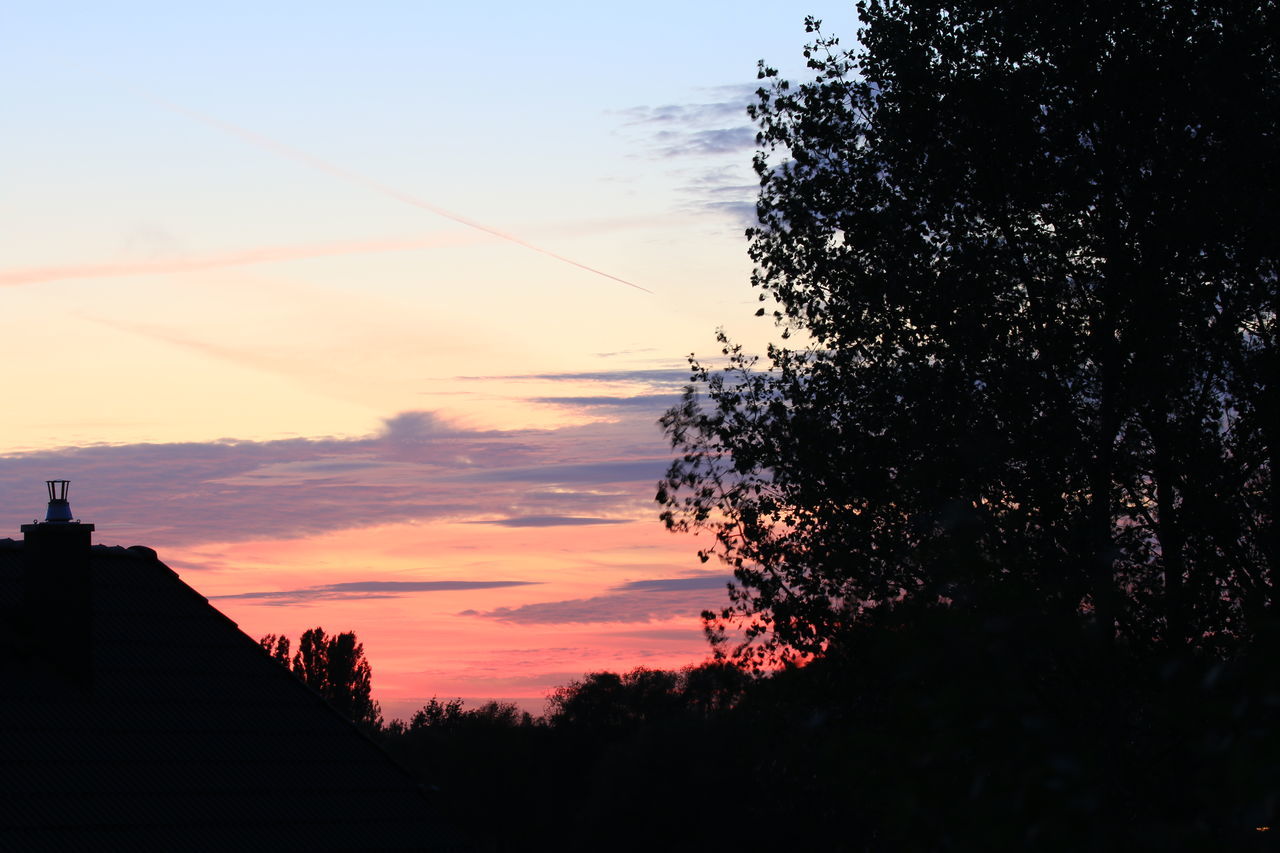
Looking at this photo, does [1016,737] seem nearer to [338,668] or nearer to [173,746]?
[173,746]

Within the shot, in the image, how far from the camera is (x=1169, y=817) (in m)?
5.38

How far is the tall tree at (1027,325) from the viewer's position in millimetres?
13688

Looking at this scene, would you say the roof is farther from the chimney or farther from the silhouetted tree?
the silhouetted tree

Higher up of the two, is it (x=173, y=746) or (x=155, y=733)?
(x=155, y=733)

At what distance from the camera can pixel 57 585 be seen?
16344 mm

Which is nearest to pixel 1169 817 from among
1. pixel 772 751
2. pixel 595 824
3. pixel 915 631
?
pixel 915 631

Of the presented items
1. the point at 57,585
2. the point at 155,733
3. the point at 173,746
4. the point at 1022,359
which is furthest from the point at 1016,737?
the point at 57,585

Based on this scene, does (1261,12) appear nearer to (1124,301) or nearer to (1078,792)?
(1124,301)

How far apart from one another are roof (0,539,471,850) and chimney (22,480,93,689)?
0.88ft

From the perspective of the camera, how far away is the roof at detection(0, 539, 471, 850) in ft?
46.4

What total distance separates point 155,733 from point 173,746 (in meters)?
0.29

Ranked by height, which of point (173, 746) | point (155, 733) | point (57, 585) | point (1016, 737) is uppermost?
point (57, 585)

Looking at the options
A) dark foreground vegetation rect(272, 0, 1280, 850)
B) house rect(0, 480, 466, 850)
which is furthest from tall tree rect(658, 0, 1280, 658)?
house rect(0, 480, 466, 850)

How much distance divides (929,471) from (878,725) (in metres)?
2.96
